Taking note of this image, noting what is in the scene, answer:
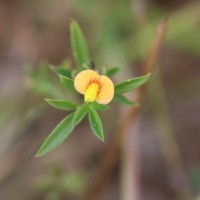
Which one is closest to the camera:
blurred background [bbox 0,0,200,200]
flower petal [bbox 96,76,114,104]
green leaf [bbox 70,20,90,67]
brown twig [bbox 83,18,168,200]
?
flower petal [bbox 96,76,114,104]

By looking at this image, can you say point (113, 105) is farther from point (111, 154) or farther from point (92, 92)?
point (92, 92)

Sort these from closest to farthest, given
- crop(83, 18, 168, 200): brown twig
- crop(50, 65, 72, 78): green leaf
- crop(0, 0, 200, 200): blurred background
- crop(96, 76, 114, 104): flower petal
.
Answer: crop(96, 76, 114, 104): flower petal
crop(50, 65, 72, 78): green leaf
crop(83, 18, 168, 200): brown twig
crop(0, 0, 200, 200): blurred background

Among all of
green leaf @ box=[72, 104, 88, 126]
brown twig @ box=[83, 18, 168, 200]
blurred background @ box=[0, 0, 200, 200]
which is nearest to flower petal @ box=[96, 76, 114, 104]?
green leaf @ box=[72, 104, 88, 126]

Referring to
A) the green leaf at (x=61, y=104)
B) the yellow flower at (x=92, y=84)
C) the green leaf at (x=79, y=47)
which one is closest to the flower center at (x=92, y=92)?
the yellow flower at (x=92, y=84)

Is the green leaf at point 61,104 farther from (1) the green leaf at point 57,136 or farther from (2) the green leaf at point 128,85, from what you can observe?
(2) the green leaf at point 128,85

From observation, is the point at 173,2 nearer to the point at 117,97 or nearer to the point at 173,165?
the point at 173,165

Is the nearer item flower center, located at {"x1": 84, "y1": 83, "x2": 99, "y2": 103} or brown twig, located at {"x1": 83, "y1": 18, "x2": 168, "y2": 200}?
flower center, located at {"x1": 84, "y1": 83, "x2": 99, "y2": 103}

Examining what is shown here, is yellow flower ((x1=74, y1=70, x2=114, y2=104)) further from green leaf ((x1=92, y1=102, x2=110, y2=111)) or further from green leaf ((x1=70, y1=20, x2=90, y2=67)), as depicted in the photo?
green leaf ((x1=70, y1=20, x2=90, y2=67))
